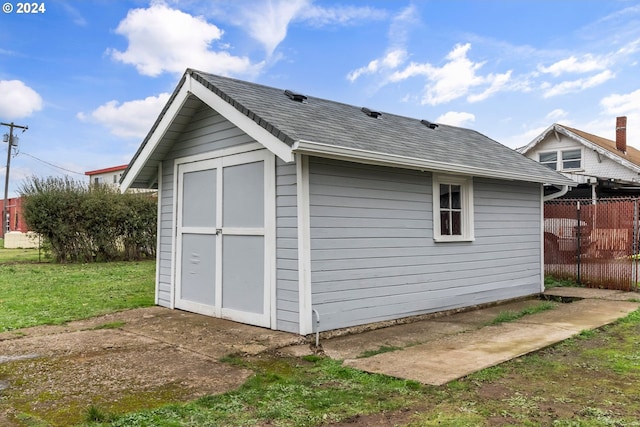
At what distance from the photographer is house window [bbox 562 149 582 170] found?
2200 centimetres

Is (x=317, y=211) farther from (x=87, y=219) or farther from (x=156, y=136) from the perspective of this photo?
(x=87, y=219)

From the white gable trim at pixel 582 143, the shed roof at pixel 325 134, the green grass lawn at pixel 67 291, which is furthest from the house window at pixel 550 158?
the green grass lawn at pixel 67 291

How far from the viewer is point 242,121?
5.63m

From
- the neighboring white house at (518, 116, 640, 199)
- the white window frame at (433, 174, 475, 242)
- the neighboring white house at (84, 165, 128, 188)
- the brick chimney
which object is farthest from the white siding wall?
the neighboring white house at (84, 165, 128, 188)

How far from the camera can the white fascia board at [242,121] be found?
5098mm

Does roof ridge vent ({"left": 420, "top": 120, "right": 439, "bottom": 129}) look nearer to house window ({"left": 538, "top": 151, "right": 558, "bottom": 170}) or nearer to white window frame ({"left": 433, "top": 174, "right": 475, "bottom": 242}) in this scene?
white window frame ({"left": 433, "top": 174, "right": 475, "bottom": 242})

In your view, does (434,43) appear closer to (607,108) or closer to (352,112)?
(352,112)

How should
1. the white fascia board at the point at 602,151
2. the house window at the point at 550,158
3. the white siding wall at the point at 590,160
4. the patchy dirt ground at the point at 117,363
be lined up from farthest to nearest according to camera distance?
the house window at the point at 550,158, the white siding wall at the point at 590,160, the white fascia board at the point at 602,151, the patchy dirt ground at the point at 117,363

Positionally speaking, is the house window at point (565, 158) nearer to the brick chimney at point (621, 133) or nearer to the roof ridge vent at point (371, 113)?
the brick chimney at point (621, 133)

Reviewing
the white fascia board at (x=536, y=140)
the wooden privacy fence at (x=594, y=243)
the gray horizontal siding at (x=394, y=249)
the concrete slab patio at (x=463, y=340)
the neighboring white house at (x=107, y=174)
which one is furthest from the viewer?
the neighboring white house at (x=107, y=174)

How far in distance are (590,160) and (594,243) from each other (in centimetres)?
1393

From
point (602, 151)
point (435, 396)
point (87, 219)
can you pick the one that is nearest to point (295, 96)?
point (435, 396)

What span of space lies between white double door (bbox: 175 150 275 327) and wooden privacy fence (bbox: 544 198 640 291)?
7240mm

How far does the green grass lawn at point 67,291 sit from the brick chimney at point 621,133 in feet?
70.2
